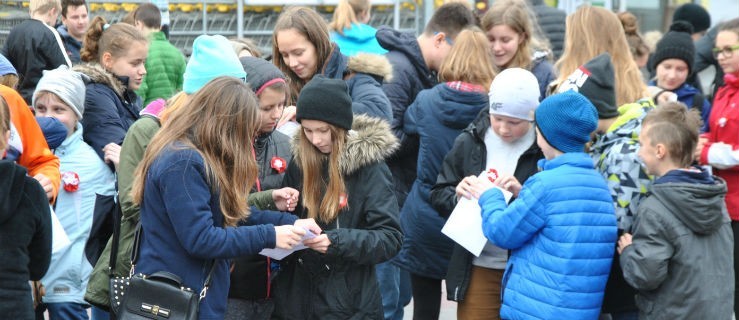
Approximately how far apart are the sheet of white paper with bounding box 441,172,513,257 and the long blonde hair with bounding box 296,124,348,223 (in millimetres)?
681

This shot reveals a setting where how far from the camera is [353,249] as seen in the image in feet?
13.5

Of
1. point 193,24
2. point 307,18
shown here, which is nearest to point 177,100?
point 307,18

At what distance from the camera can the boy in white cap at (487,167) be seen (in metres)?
4.75

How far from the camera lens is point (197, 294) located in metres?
3.65

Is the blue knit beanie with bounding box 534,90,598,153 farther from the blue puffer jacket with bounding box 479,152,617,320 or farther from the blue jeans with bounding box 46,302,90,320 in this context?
the blue jeans with bounding box 46,302,90,320

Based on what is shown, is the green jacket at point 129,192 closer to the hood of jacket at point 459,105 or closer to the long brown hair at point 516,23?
the hood of jacket at point 459,105

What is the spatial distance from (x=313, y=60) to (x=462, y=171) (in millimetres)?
975

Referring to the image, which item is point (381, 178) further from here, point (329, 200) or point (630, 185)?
point (630, 185)

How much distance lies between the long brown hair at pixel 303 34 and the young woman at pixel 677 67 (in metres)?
2.36

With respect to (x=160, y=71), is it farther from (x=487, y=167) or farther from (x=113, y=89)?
(x=487, y=167)

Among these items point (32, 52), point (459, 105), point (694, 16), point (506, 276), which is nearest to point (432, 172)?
point (459, 105)

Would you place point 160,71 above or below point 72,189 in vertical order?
below

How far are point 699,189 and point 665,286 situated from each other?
1.54 feet

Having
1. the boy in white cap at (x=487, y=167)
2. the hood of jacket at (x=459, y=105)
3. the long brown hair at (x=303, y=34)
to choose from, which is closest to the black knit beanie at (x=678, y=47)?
the hood of jacket at (x=459, y=105)
